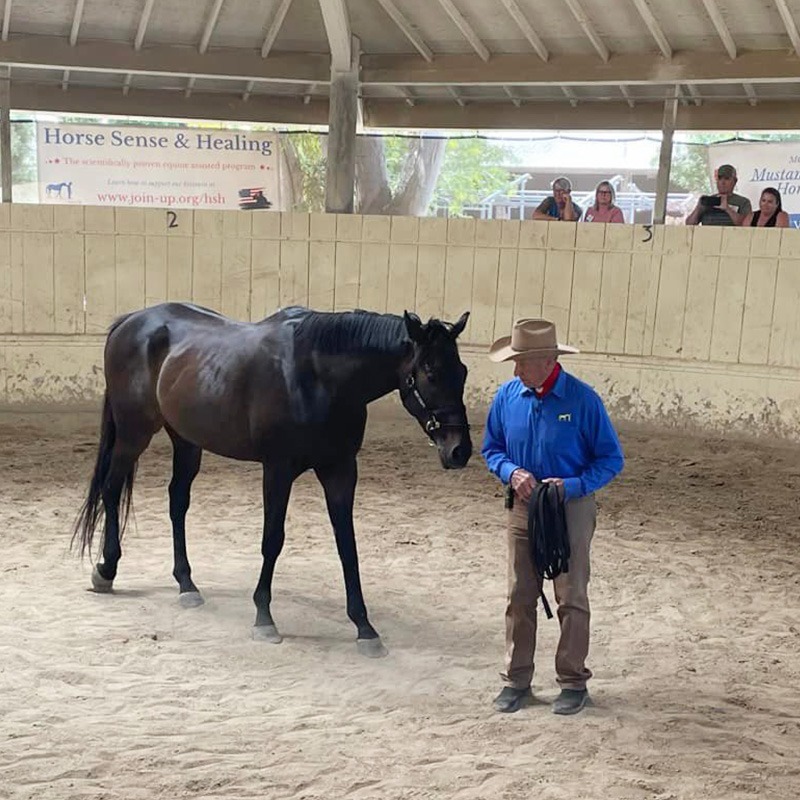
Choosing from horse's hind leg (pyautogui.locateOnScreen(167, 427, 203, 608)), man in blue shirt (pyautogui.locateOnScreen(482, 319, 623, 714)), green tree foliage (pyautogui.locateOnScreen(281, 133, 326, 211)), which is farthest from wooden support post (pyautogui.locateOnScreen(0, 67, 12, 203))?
man in blue shirt (pyautogui.locateOnScreen(482, 319, 623, 714))

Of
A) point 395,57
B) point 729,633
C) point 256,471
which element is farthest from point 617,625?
point 395,57

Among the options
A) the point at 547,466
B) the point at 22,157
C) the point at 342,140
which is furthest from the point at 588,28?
the point at 22,157

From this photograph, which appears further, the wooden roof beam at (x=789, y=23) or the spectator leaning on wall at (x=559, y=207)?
the spectator leaning on wall at (x=559, y=207)

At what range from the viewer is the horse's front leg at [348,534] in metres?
4.59

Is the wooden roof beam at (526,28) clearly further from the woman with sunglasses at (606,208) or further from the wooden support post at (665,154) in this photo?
the woman with sunglasses at (606,208)

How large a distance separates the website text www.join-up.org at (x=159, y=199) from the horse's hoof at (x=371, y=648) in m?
6.82

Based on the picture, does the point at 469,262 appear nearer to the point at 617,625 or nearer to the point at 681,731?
the point at 617,625

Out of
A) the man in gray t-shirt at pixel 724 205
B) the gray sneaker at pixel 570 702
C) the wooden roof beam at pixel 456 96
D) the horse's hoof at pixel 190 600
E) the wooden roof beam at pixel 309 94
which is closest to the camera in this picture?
the gray sneaker at pixel 570 702

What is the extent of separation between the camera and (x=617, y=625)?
5.00 meters

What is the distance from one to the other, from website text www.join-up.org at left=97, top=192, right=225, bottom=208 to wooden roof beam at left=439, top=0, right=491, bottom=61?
3.01 metres

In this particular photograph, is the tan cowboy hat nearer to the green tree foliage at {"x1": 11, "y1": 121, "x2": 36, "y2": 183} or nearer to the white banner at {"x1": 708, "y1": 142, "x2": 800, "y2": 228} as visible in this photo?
the white banner at {"x1": 708, "y1": 142, "x2": 800, "y2": 228}

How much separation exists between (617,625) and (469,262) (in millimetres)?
5240

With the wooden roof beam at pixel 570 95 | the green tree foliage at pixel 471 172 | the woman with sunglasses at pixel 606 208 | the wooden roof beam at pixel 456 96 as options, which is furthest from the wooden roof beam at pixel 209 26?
the woman with sunglasses at pixel 606 208

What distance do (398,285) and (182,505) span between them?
15.8 ft
